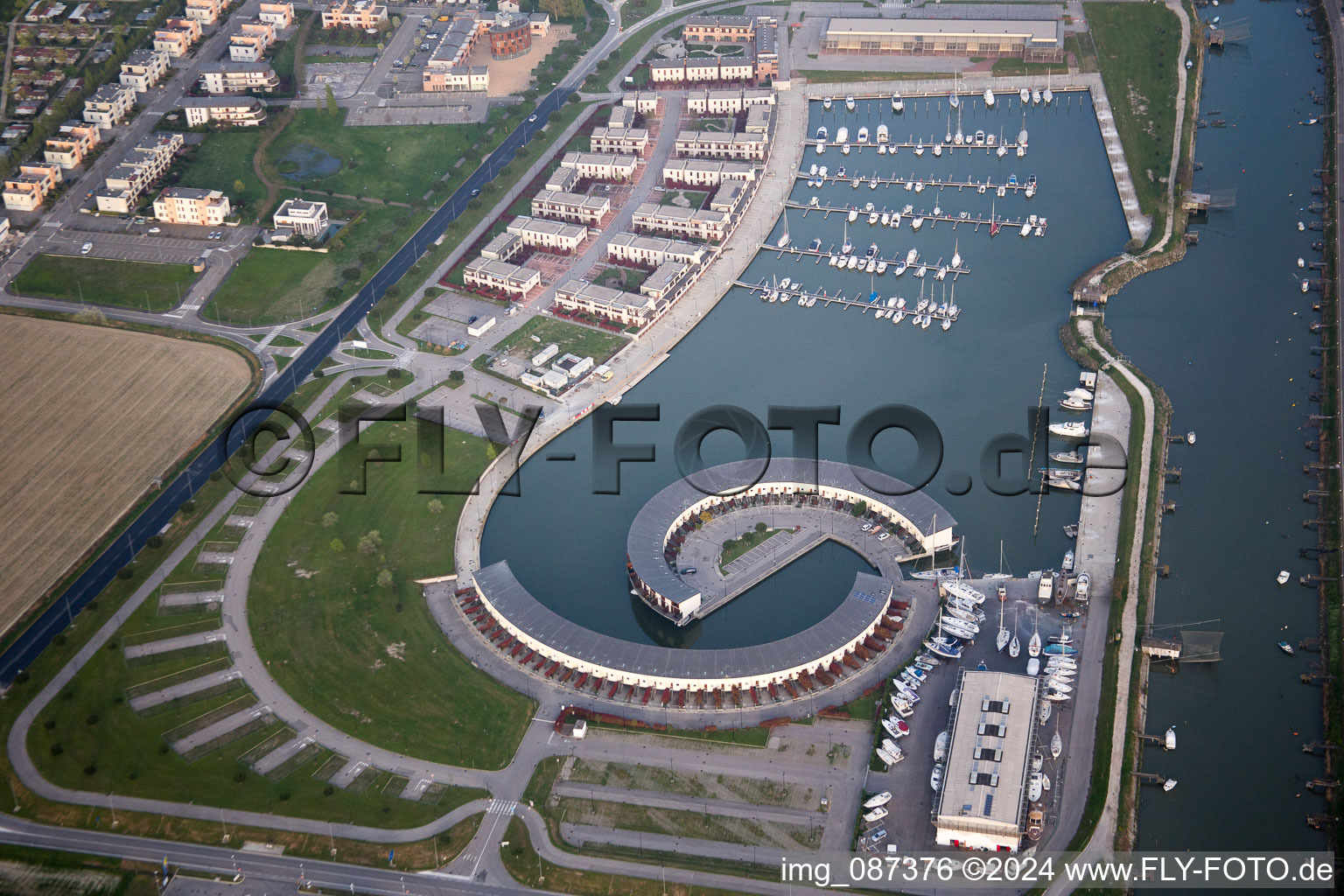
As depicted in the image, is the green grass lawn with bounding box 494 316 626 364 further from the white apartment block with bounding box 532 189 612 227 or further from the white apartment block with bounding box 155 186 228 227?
the white apartment block with bounding box 155 186 228 227

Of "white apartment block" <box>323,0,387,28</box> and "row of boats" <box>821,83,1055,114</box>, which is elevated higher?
"white apartment block" <box>323,0,387,28</box>

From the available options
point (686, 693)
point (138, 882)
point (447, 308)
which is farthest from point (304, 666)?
point (447, 308)

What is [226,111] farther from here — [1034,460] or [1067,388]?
[1034,460]

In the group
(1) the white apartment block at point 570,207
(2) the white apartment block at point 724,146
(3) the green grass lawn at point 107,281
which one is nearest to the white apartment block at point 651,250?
(1) the white apartment block at point 570,207

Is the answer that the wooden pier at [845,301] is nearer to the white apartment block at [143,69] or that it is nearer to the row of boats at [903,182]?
the row of boats at [903,182]

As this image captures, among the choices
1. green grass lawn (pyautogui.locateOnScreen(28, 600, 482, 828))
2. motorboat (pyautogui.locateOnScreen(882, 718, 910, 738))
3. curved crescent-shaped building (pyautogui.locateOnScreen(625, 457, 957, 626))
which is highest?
curved crescent-shaped building (pyautogui.locateOnScreen(625, 457, 957, 626))

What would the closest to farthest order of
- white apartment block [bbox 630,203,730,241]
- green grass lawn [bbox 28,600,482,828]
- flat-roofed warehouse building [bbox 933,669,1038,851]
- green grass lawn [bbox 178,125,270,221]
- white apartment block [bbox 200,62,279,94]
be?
flat-roofed warehouse building [bbox 933,669,1038,851] < green grass lawn [bbox 28,600,482,828] < white apartment block [bbox 630,203,730,241] < green grass lawn [bbox 178,125,270,221] < white apartment block [bbox 200,62,279,94]

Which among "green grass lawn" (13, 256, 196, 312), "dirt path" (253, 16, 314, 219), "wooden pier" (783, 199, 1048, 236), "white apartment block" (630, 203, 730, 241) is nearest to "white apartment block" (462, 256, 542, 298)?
"white apartment block" (630, 203, 730, 241)
